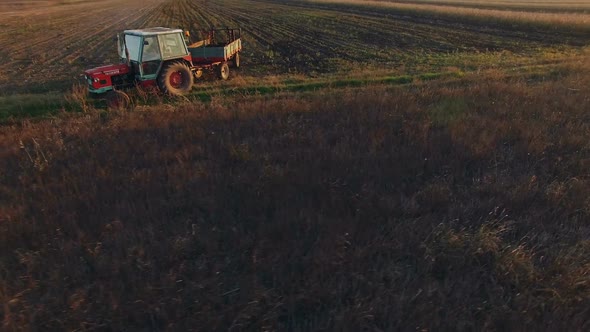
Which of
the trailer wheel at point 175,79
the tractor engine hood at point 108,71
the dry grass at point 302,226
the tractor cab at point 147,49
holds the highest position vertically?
the tractor cab at point 147,49

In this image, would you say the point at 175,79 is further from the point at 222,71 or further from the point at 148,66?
the point at 222,71

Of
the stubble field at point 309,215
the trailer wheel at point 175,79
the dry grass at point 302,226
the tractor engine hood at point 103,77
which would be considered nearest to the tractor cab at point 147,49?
the trailer wheel at point 175,79

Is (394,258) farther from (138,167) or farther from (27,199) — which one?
(27,199)

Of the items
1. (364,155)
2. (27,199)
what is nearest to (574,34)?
(364,155)

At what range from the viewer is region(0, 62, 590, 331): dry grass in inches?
111

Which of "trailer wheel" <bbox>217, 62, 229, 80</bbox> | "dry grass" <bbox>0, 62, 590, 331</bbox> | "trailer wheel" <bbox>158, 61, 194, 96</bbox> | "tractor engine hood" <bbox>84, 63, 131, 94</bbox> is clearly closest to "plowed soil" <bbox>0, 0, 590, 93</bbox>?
"trailer wheel" <bbox>217, 62, 229, 80</bbox>

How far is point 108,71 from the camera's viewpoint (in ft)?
32.5

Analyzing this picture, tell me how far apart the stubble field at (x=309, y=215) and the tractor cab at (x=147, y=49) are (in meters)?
2.18

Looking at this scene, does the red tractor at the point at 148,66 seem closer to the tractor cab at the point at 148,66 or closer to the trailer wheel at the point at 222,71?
the tractor cab at the point at 148,66

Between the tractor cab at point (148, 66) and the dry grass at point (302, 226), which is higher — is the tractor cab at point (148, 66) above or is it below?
above

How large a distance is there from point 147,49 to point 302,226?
340 inches

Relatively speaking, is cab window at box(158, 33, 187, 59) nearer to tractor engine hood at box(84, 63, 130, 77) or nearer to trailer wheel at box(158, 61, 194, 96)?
trailer wheel at box(158, 61, 194, 96)

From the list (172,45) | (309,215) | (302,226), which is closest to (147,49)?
(172,45)

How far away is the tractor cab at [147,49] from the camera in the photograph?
10.2 m
